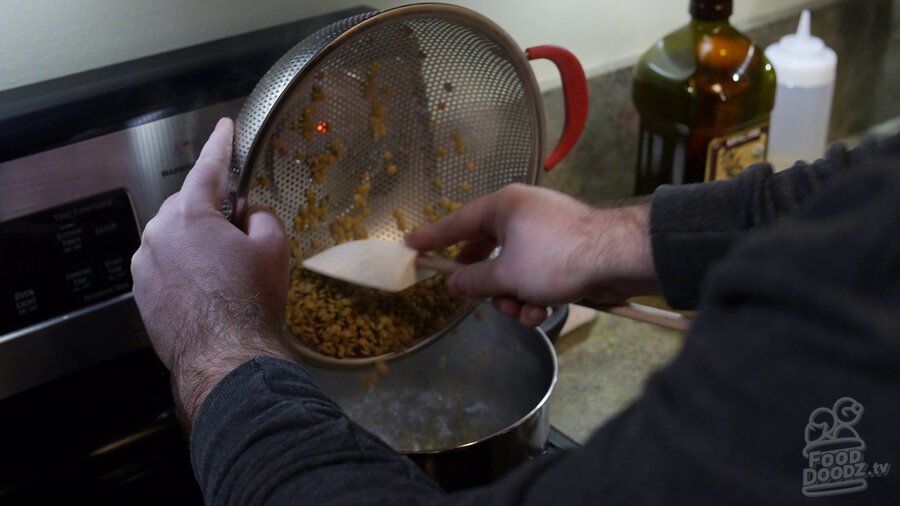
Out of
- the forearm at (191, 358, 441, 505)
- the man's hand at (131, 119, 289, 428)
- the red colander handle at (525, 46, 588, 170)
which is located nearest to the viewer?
the forearm at (191, 358, 441, 505)

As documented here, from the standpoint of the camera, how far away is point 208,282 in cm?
62

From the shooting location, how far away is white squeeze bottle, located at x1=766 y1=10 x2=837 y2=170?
115 centimetres

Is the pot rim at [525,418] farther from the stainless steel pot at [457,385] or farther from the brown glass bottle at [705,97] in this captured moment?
the brown glass bottle at [705,97]

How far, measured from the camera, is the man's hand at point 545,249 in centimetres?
73

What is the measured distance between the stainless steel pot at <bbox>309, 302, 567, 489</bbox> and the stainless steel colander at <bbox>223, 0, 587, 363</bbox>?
0.07 metres

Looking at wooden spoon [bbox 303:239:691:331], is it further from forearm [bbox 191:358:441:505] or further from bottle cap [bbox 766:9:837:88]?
bottle cap [bbox 766:9:837:88]

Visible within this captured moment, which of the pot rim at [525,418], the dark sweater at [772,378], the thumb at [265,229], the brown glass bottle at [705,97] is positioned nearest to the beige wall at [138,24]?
the brown glass bottle at [705,97]

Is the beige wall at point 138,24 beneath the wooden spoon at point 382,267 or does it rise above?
above

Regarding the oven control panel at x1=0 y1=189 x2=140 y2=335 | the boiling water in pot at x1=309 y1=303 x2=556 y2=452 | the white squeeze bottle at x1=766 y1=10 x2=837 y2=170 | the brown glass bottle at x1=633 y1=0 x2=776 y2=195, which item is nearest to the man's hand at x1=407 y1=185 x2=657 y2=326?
the boiling water in pot at x1=309 y1=303 x2=556 y2=452

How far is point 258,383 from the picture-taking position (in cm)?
55

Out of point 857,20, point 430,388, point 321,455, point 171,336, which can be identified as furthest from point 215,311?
point 857,20

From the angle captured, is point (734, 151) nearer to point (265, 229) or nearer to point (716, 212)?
point (716, 212)

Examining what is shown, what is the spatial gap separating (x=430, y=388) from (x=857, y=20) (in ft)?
2.89

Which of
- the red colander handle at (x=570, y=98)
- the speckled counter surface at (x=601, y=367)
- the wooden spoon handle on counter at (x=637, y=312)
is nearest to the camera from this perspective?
the wooden spoon handle on counter at (x=637, y=312)
